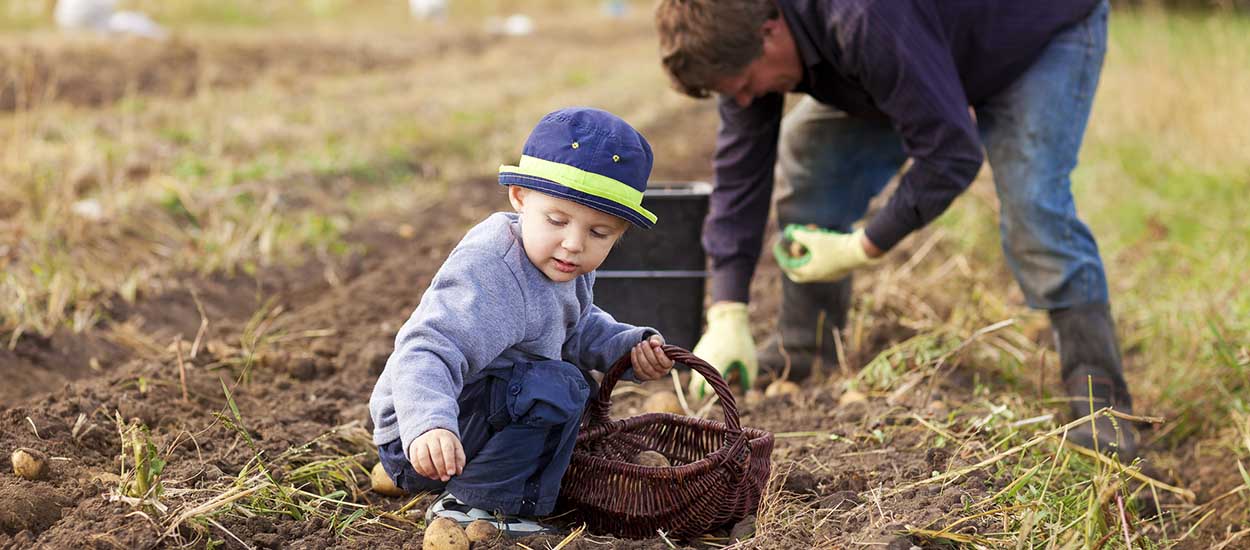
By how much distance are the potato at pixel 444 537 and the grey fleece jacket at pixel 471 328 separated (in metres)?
0.19

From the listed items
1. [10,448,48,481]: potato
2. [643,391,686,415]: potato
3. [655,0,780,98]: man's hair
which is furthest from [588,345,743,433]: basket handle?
[10,448,48,481]: potato

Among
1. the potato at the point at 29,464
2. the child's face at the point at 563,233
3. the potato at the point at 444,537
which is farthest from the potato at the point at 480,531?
the potato at the point at 29,464

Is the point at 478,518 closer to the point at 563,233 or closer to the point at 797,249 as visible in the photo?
the point at 563,233

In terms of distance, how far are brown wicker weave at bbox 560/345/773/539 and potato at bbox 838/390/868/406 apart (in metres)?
0.75

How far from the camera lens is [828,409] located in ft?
10.2

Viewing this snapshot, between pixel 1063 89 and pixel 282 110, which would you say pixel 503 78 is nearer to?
pixel 282 110

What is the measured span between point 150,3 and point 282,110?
781 cm

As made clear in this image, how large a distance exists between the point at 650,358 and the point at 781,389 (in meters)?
A: 1.16

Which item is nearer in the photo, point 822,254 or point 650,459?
point 650,459

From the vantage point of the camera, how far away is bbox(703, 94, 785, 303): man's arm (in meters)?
3.20

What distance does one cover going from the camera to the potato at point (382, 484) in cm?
241

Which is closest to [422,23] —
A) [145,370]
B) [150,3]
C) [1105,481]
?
[150,3]

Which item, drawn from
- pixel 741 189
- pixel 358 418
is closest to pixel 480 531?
pixel 358 418

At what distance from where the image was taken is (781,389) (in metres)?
3.33
